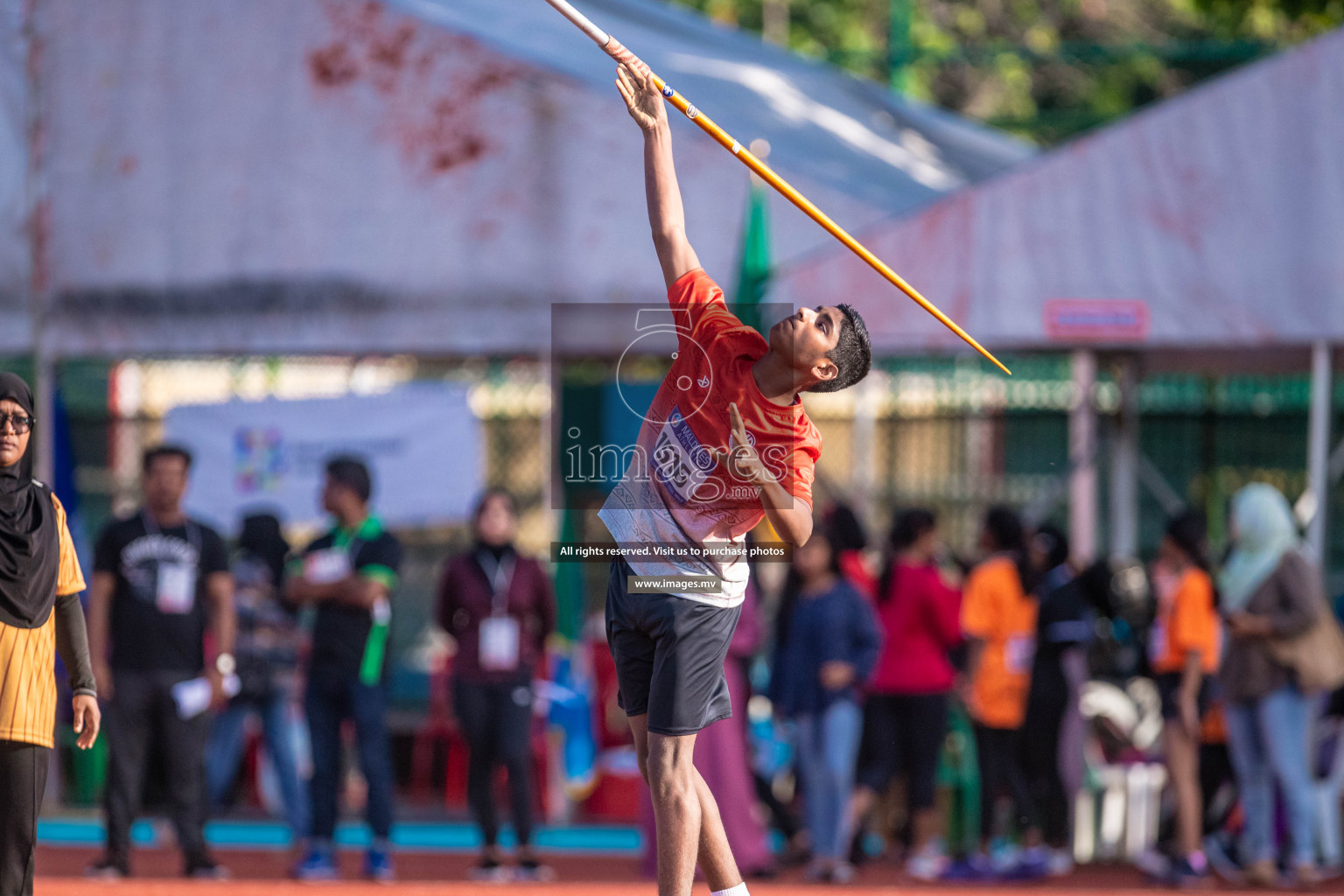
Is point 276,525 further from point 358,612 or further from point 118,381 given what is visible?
point 118,381

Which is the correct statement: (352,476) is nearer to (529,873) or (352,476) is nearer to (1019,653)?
(529,873)

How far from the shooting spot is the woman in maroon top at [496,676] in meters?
7.83

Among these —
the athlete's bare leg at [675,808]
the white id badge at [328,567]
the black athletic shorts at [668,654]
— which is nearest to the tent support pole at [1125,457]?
the white id badge at [328,567]

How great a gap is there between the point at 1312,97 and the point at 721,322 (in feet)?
16.2

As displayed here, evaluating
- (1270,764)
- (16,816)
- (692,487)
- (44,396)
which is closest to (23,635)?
(16,816)

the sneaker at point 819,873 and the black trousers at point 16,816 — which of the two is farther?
the sneaker at point 819,873

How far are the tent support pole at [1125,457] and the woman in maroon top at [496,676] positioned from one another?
3609mm

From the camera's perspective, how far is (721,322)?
4309 millimetres

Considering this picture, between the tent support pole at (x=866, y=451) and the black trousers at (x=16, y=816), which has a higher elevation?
the tent support pole at (x=866, y=451)

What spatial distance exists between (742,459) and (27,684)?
2200mm

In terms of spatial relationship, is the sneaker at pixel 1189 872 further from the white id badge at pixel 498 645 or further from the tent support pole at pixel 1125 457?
the white id badge at pixel 498 645

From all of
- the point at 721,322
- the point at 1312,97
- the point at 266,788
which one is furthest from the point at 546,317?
the point at 721,322

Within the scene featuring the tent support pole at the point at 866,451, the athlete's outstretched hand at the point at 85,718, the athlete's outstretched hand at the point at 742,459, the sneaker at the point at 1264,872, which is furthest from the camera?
the tent support pole at the point at 866,451

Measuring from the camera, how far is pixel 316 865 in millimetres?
7738
